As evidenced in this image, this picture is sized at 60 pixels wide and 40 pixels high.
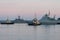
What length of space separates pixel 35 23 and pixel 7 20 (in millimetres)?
30363

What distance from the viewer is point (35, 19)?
12494 centimetres

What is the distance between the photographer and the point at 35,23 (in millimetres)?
121250

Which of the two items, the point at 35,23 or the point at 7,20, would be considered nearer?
the point at 35,23

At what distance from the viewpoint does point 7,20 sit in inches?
5753

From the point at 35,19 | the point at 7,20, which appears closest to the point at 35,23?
the point at 35,19

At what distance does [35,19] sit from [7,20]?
27.4m

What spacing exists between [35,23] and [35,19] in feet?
14.0

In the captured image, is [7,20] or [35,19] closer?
[35,19]

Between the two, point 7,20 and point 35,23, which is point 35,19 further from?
point 7,20
